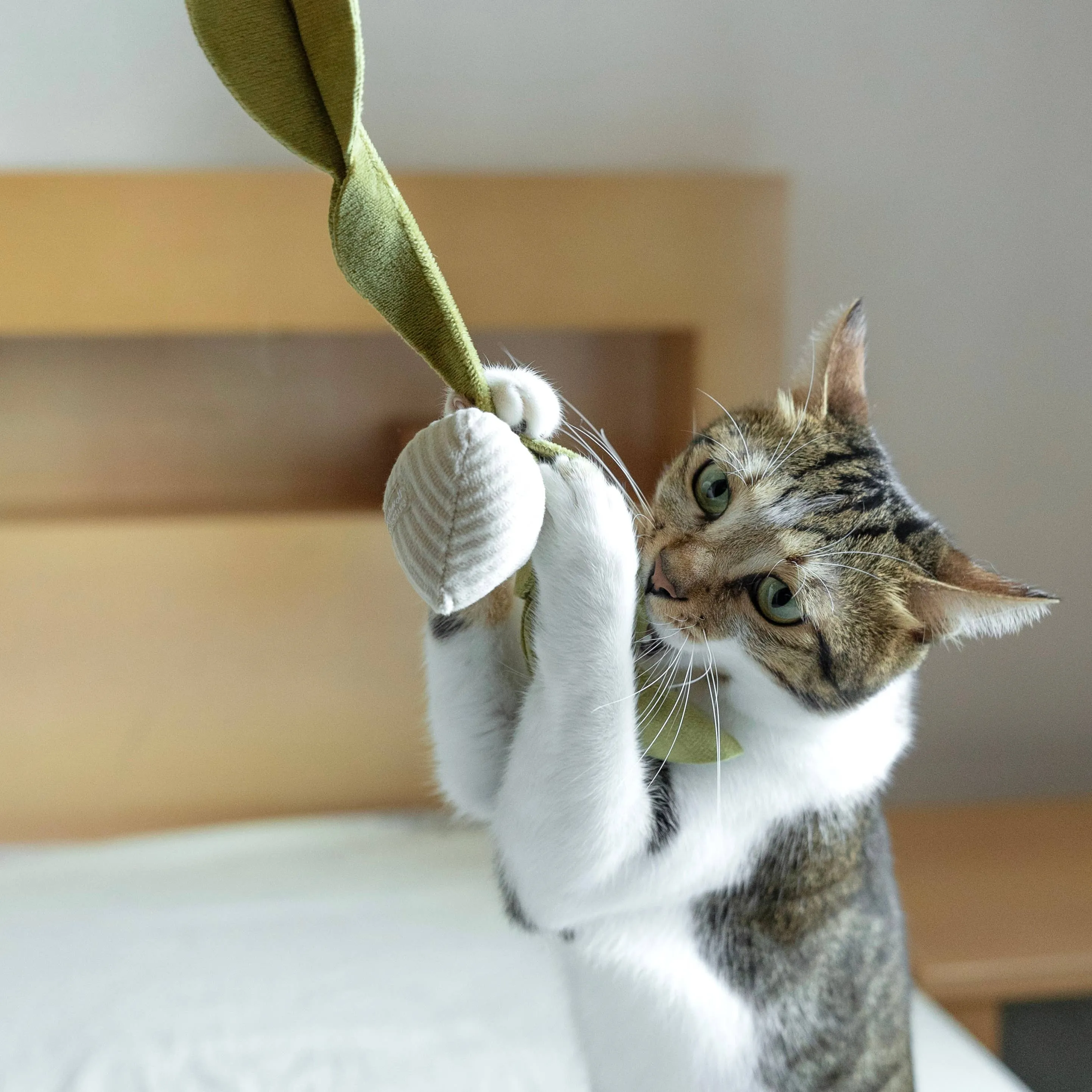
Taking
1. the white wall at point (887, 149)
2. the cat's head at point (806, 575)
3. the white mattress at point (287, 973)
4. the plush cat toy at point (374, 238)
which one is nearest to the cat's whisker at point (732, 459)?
the cat's head at point (806, 575)

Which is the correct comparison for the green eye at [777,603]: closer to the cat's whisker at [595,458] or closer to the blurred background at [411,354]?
the cat's whisker at [595,458]

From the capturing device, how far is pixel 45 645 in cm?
141

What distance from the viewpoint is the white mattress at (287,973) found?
1019 millimetres

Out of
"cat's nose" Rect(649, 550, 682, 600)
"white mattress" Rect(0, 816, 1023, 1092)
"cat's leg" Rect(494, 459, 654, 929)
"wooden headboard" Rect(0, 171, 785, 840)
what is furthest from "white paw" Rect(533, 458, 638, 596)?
"wooden headboard" Rect(0, 171, 785, 840)

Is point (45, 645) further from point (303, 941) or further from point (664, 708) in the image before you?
point (664, 708)

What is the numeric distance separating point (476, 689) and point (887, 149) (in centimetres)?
112

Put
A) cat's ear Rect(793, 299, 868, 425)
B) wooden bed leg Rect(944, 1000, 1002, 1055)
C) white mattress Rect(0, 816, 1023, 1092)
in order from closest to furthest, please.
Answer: cat's ear Rect(793, 299, 868, 425), white mattress Rect(0, 816, 1023, 1092), wooden bed leg Rect(944, 1000, 1002, 1055)

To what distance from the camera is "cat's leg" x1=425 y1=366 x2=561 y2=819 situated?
649 millimetres

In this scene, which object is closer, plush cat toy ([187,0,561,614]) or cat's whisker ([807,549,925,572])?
plush cat toy ([187,0,561,614])

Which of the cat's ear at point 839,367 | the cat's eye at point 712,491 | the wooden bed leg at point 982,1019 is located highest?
the cat's ear at point 839,367

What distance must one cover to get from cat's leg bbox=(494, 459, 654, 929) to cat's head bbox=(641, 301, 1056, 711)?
0.10 m

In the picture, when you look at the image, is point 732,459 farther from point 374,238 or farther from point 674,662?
point 374,238

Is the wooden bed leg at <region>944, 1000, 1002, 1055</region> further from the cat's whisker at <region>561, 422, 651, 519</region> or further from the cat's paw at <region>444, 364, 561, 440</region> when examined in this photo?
the cat's paw at <region>444, 364, 561, 440</region>

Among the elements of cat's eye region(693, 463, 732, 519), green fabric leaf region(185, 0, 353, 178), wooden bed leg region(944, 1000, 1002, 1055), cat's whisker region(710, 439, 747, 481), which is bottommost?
wooden bed leg region(944, 1000, 1002, 1055)
